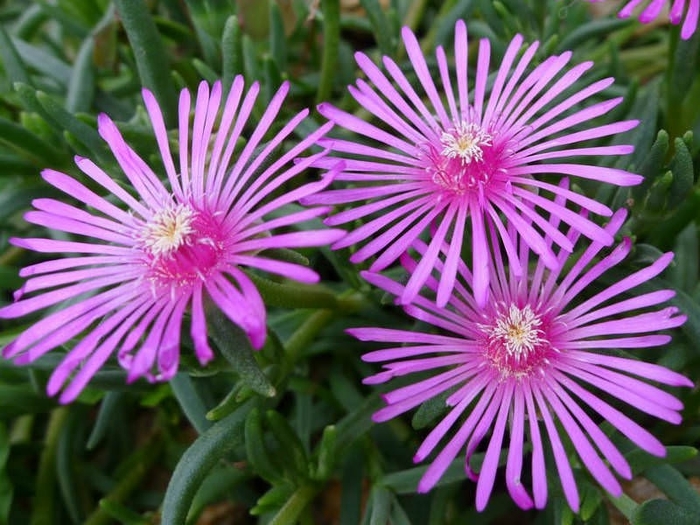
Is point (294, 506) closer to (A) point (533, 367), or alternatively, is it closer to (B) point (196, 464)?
(B) point (196, 464)

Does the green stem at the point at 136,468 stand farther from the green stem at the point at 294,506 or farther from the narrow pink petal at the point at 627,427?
the narrow pink petal at the point at 627,427

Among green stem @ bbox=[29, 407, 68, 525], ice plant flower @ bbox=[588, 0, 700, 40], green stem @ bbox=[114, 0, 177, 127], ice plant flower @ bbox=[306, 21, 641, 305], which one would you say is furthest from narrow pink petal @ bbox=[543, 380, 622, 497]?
green stem @ bbox=[29, 407, 68, 525]

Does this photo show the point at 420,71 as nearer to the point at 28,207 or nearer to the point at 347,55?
the point at 347,55

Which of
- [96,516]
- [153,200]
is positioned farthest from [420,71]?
[96,516]

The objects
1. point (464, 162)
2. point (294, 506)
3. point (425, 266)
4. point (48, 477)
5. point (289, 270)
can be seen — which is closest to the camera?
point (289, 270)

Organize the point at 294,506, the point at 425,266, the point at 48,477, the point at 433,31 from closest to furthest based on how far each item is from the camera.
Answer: the point at 425,266, the point at 294,506, the point at 48,477, the point at 433,31

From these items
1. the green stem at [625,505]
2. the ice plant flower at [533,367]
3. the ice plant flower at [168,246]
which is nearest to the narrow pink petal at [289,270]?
the ice plant flower at [168,246]

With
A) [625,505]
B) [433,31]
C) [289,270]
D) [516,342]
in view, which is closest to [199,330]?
[289,270]
